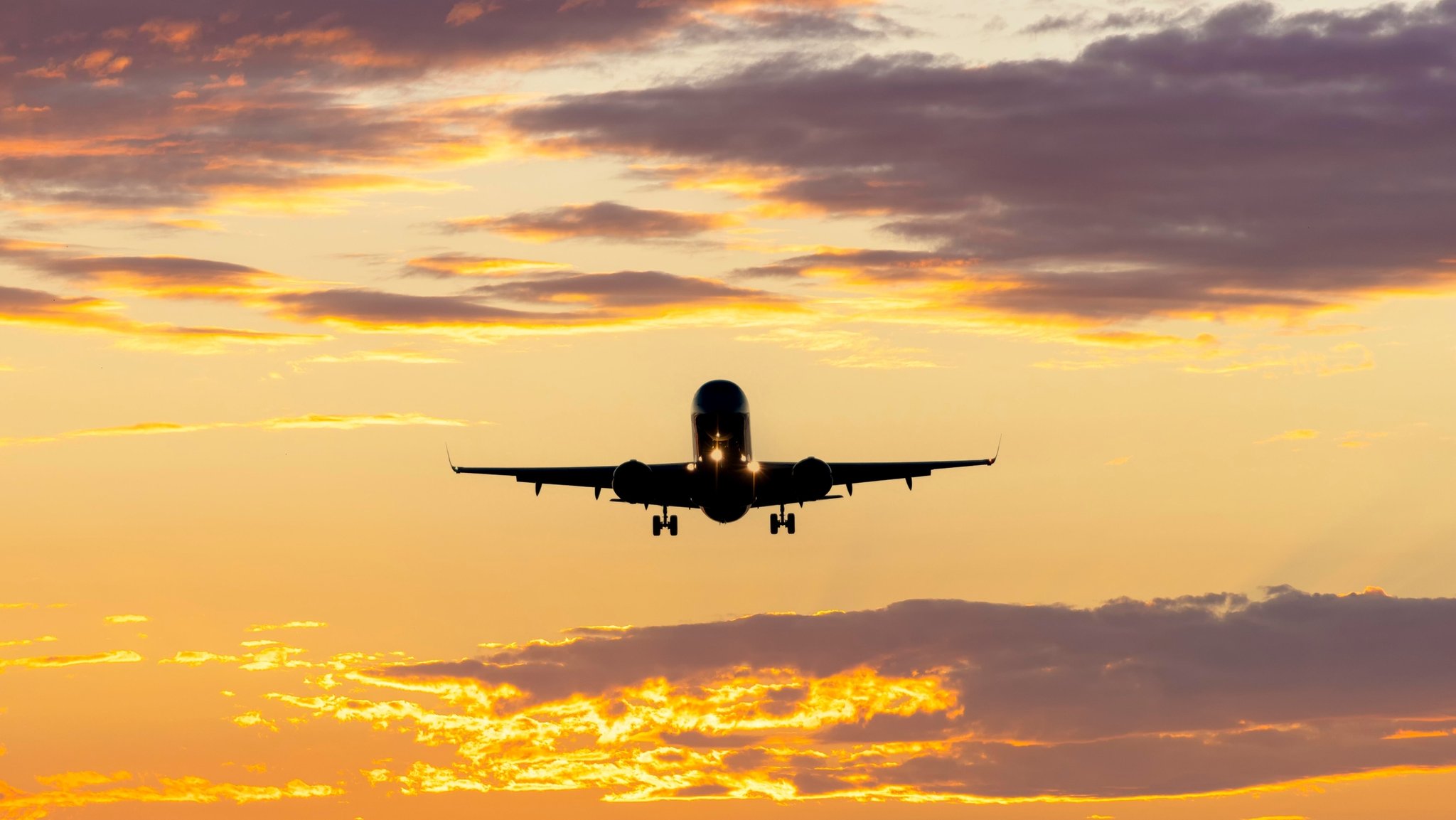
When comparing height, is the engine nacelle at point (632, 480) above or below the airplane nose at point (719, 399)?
below

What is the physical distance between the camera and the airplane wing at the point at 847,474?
119m

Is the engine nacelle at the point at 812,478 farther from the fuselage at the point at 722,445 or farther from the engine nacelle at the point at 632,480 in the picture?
the engine nacelle at the point at 632,480

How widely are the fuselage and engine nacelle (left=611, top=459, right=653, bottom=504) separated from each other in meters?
4.25

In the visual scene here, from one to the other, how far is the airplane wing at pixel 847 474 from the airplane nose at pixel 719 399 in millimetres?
4070

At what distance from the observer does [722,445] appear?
118 metres

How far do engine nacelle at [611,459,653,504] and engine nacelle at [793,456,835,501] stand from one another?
8977 millimetres

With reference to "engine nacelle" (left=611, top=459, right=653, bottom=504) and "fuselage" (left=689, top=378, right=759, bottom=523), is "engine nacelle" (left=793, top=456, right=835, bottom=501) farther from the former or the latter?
"engine nacelle" (left=611, top=459, right=653, bottom=504)

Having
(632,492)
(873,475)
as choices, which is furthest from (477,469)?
(873,475)

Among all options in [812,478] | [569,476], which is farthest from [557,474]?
[812,478]

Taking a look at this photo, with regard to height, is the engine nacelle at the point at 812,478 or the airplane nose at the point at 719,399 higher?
the airplane nose at the point at 719,399

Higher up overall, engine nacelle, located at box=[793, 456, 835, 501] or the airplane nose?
the airplane nose

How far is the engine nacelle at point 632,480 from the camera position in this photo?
112938 millimetres

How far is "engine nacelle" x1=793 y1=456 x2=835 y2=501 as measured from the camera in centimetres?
11450

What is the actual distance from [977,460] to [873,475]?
718 centimetres
